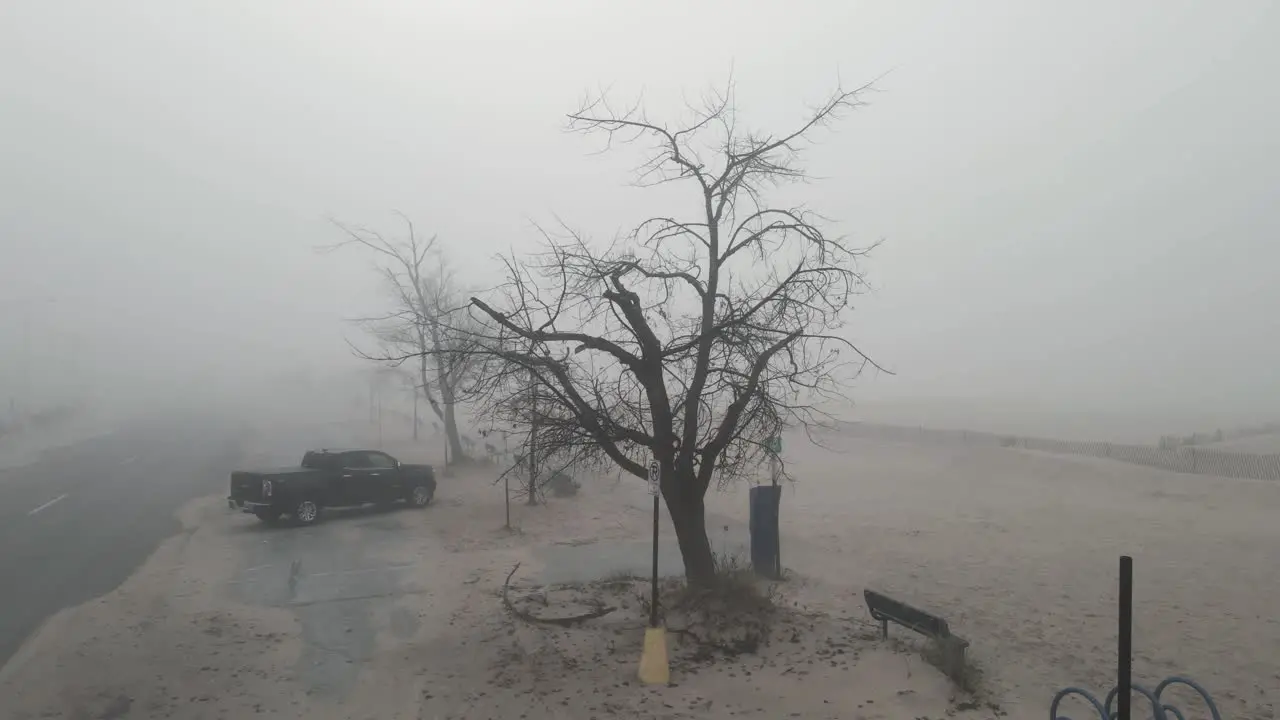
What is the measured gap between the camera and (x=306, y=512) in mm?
19312

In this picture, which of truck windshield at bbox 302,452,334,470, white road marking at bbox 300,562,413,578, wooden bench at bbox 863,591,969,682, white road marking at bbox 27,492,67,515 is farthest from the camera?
truck windshield at bbox 302,452,334,470

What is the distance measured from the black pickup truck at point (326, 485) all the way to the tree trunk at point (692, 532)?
11.2 metres

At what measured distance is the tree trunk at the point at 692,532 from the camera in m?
11.4

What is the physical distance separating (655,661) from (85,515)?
16.6 m

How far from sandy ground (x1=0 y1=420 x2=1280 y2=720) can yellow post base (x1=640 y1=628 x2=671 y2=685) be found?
0.54 ft

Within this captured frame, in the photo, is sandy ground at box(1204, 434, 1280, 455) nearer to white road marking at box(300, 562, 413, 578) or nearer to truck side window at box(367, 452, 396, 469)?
truck side window at box(367, 452, 396, 469)

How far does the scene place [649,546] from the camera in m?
17.9

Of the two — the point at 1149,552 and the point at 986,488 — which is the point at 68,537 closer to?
the point at 1149,552

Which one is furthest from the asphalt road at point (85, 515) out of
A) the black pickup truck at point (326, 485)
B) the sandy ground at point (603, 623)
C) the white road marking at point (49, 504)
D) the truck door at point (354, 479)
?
the truck door at point (354, 479)

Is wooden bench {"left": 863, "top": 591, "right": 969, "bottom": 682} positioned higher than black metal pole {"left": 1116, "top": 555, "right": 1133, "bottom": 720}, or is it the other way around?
black metal pole {"left": 1116, "top": 555, "right": 1133, "bottom": 720}

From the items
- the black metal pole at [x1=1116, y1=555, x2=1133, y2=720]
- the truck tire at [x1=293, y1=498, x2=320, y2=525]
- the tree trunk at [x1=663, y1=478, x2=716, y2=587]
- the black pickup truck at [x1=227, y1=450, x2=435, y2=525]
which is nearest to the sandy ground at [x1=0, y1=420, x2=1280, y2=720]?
the truck tire at [x1=293, y1=498, x2=320, y2=525]

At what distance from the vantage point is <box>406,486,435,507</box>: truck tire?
73.9 feet

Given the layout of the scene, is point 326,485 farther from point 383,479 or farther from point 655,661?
point 655,661

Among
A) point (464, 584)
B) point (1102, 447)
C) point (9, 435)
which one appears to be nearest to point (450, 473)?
point (464, 584)
